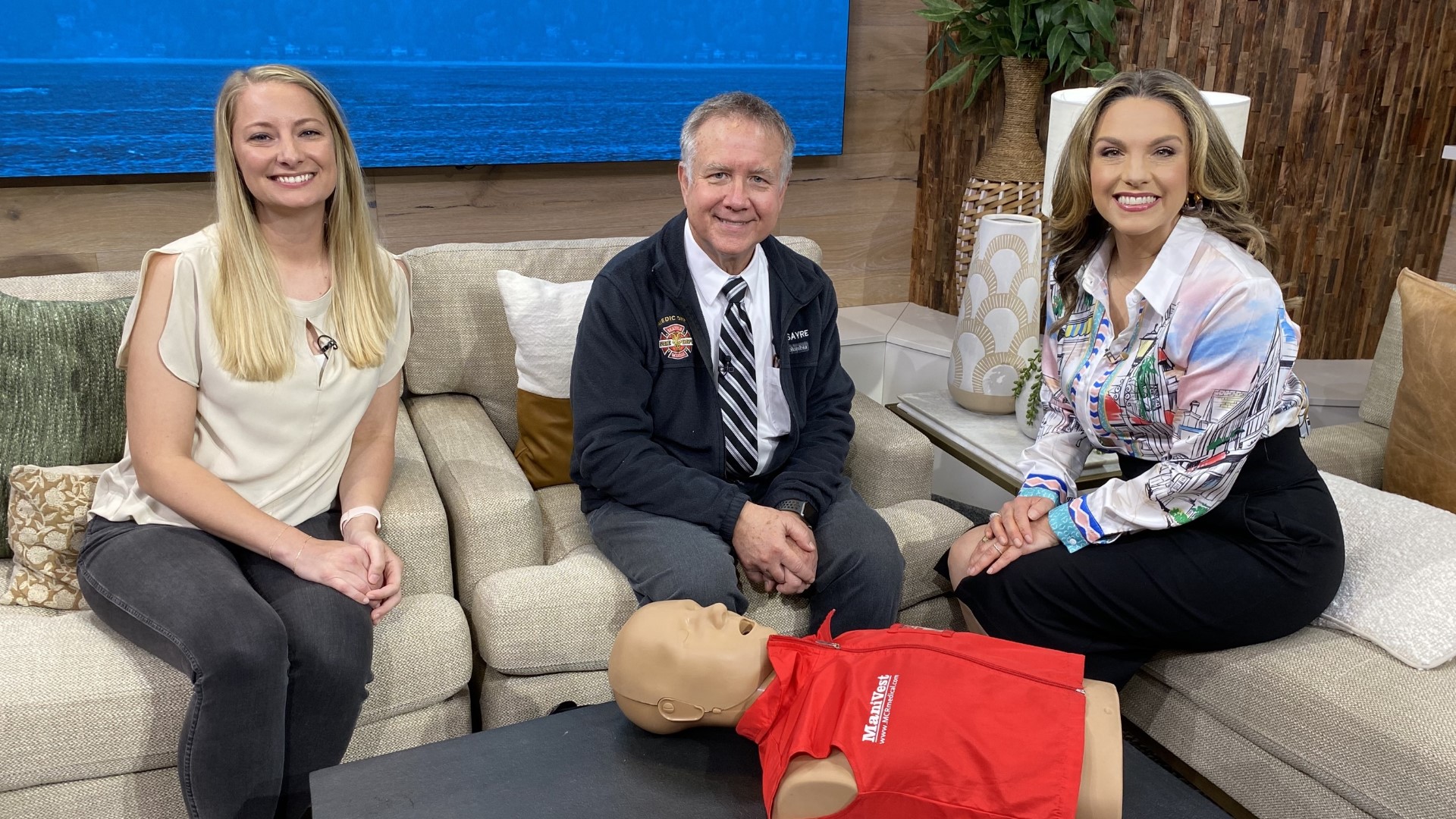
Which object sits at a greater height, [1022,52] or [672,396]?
[1022,52]

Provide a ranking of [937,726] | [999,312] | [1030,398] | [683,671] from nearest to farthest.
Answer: [937,726] → [683,671] → [1030,398] → [999,312]

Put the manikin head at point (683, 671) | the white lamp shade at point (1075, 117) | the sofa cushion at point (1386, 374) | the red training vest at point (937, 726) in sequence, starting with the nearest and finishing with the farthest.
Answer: the red training vest at point (937, 726), the manikin head at point (683, 671), the white lamp shade at point (1075, 117), the sofa cushion at point (1386, 374)

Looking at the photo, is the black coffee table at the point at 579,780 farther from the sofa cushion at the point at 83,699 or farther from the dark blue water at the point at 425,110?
the dark blue water at the point at 425,110

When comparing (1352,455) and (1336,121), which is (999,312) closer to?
(1352,455)

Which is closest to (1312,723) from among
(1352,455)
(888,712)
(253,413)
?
(888,712)

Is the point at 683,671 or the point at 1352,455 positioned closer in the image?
the point at 683,671

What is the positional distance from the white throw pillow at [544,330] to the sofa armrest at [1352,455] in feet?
4.85

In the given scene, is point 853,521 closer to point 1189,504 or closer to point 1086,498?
point 1086,498

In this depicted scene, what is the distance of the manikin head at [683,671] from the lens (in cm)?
138

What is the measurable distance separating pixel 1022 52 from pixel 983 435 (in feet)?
3.41

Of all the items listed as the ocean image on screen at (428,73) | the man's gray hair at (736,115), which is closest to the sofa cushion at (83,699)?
the man's gray hair at (736,115)

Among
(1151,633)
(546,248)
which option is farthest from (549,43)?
(1151,633)

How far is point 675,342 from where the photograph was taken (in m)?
1.95

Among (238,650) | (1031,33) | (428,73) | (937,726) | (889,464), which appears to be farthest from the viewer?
(1031,33)
